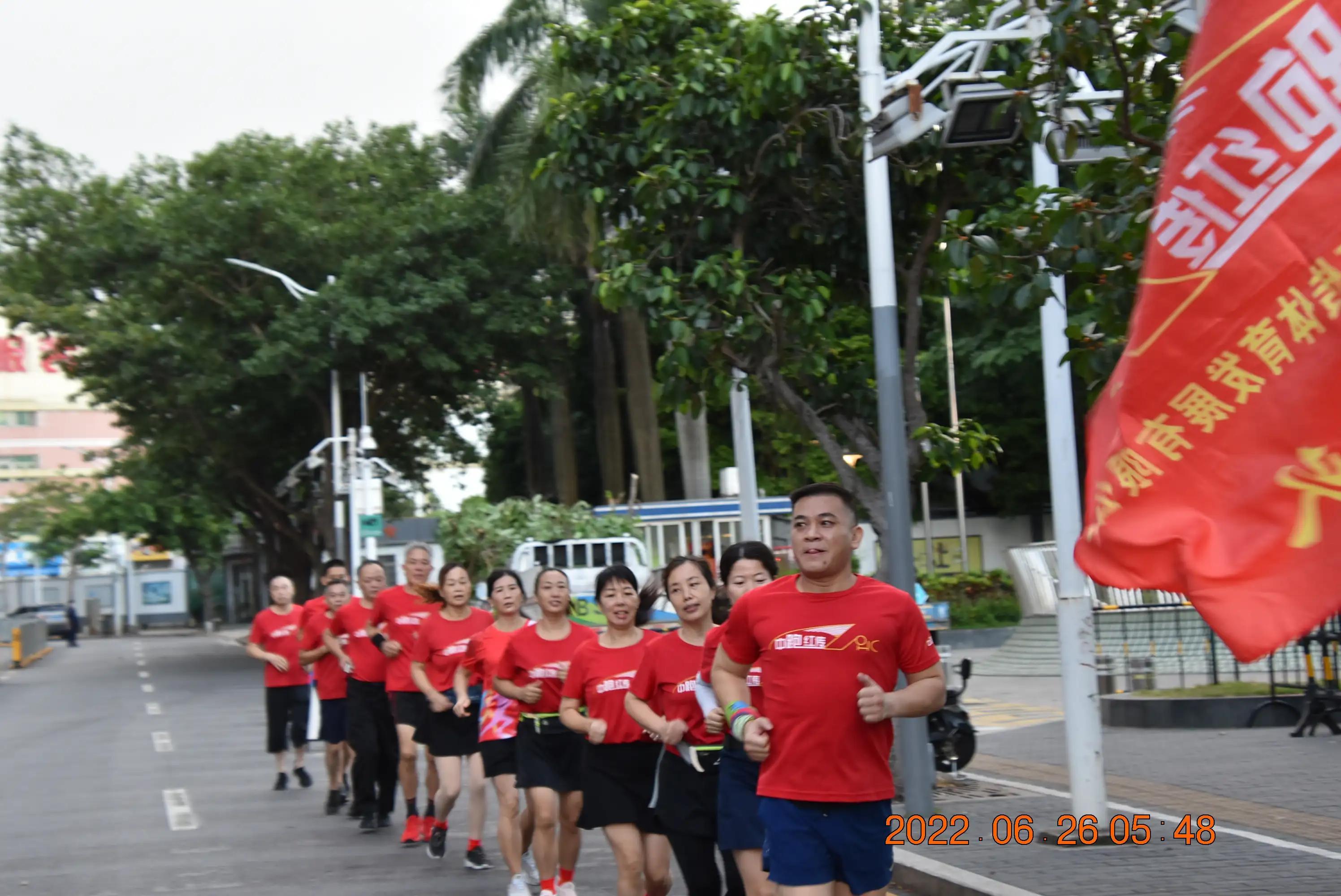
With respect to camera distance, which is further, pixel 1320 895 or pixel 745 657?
pixel 1320 895

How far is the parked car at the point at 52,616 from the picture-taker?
65.3 m

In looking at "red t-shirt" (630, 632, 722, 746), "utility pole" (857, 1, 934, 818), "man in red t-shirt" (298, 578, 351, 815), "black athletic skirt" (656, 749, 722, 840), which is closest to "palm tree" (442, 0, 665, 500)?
"man in red t-shirt" (298, 578, 351, 815)

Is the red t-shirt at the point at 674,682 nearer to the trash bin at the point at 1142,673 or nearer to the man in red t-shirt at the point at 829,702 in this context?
the man in red t-shirt at the point at 829,702

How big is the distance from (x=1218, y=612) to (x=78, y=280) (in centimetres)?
3601

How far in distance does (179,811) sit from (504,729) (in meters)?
5.15

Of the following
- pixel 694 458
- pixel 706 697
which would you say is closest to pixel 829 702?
pixel 706 697

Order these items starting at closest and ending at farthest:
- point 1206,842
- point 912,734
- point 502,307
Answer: point 1206,842 < point 912,734 < point 502,307

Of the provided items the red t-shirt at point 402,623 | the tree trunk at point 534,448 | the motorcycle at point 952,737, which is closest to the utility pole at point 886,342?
the motorcycle at point 952,737

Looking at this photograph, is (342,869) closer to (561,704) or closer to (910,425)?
(561,704)

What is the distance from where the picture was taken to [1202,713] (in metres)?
15.8

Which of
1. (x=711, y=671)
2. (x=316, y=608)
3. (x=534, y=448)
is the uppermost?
(x=534, y=448)

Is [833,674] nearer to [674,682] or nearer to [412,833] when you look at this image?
[674,682]

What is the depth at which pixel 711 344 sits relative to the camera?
476 inches

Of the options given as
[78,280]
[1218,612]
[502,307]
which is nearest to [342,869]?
[1218,612]
